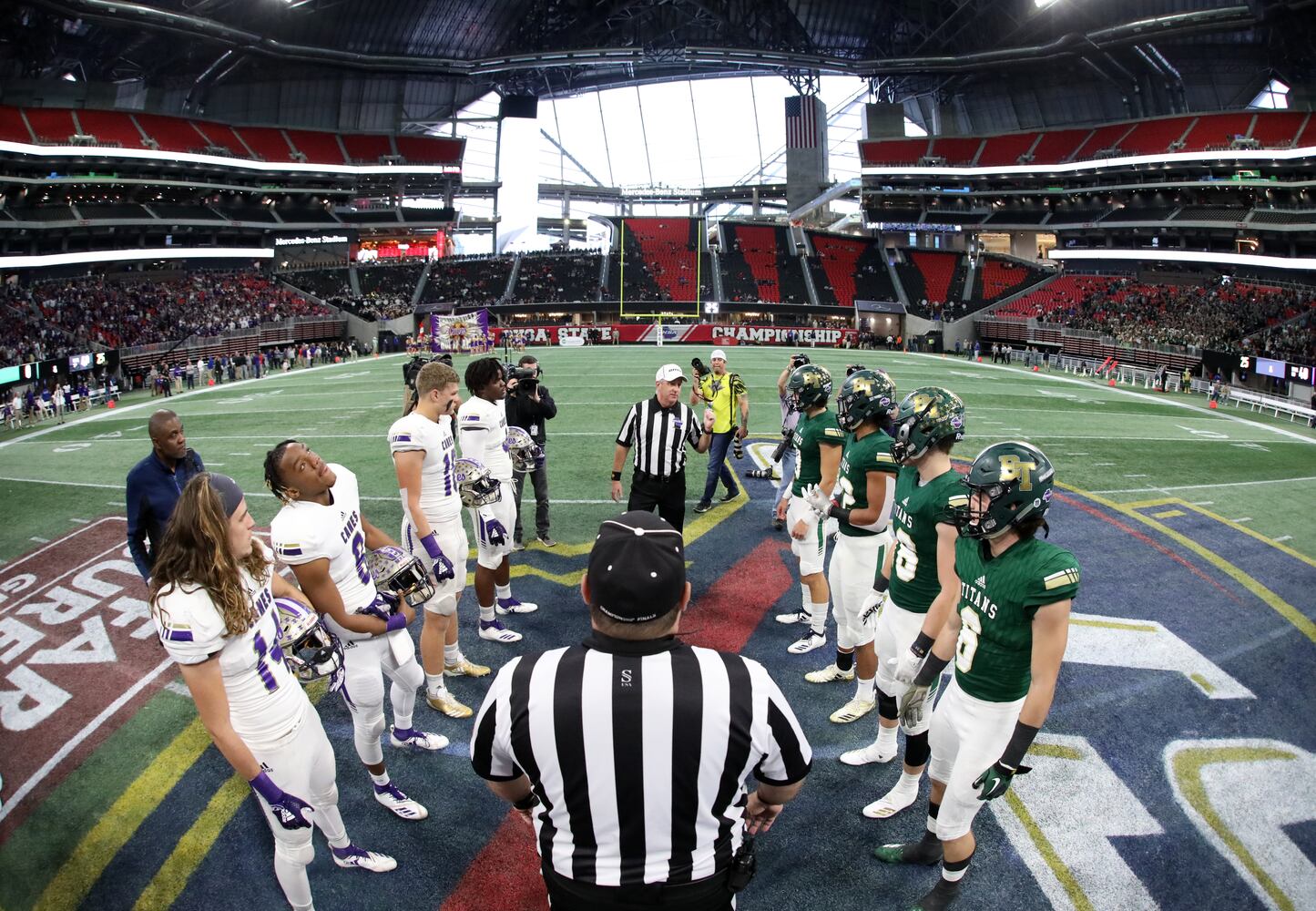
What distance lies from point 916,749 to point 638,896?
111 inches

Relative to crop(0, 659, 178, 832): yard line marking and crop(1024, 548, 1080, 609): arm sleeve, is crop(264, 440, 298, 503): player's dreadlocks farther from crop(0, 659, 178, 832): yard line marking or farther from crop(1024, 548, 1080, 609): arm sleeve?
crop(1024, 548, 1080, 609): arm sleeve

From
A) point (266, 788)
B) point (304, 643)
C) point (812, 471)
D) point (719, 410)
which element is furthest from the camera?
point (719, 410)

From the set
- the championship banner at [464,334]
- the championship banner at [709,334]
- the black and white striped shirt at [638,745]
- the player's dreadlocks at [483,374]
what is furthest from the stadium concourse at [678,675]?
the championship banner at [709,334]

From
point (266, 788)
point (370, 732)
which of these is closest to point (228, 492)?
point (266, 788)

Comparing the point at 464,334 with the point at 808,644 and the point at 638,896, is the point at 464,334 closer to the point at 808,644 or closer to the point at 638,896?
the point at 808,644

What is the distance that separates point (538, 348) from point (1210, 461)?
1198 inches

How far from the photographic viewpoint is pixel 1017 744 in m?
3.18

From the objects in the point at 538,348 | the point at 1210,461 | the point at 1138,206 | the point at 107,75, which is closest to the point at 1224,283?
the point at 1138,206

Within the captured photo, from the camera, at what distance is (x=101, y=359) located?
94.1 ft

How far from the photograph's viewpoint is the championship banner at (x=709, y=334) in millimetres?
43000

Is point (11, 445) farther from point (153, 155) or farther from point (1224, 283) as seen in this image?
point (1224, 283)

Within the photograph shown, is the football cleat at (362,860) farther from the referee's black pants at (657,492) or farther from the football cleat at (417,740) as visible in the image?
the referee's black pants at (657,492)

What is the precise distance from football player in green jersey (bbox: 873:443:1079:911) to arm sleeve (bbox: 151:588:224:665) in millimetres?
3130

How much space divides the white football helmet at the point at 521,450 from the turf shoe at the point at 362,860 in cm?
349
